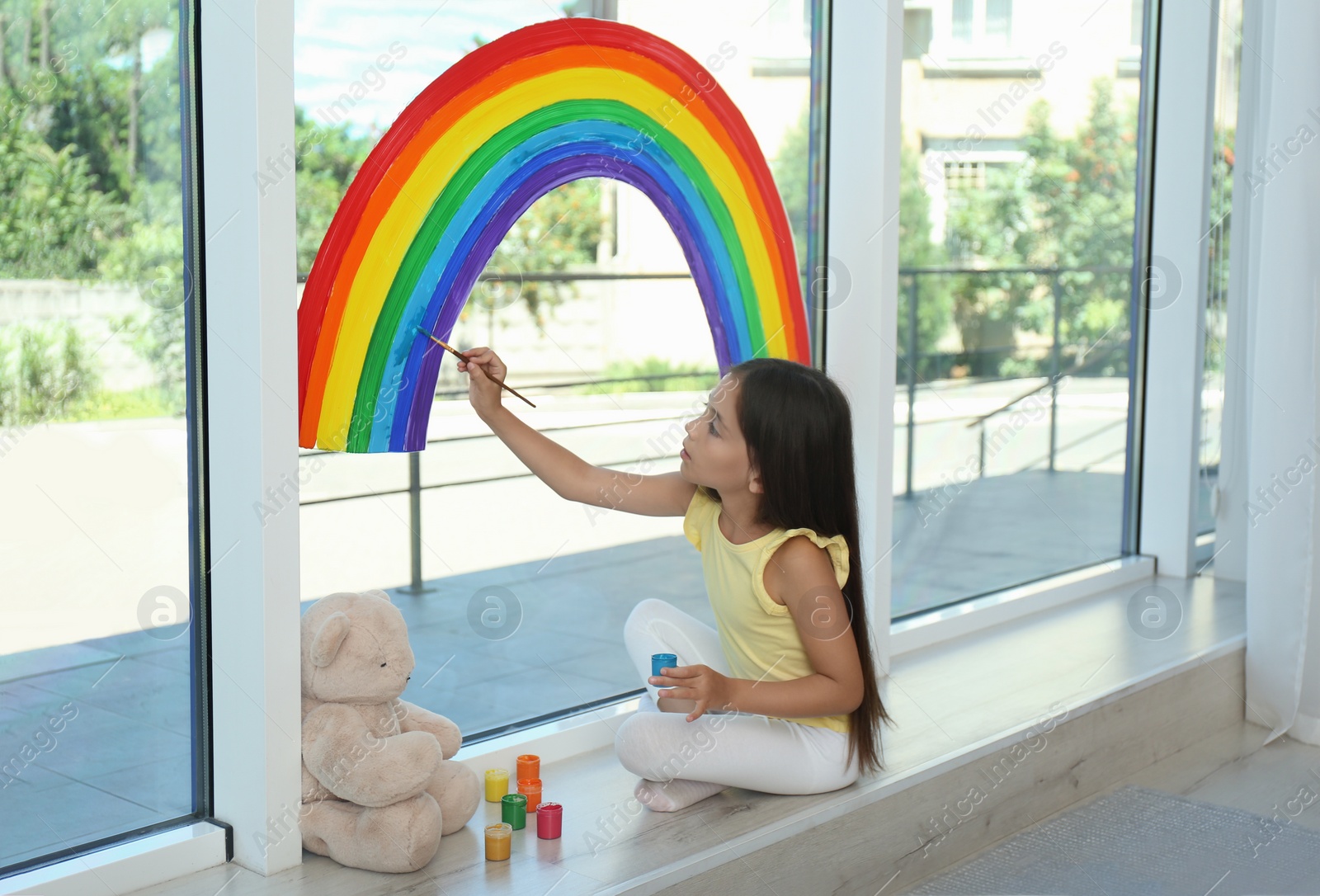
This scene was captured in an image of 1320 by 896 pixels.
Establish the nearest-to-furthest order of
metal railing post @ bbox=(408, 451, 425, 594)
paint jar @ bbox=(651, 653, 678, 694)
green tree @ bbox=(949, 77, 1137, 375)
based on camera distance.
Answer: paint jar @ bbox=(651, 653, 678, 694)
metal railing post @ bbox=(408, 451, 425, 594)
green tree @ bbox=(949, 77, 1137, 375)

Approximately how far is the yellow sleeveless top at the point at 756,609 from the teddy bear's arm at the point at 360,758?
485 millimetres

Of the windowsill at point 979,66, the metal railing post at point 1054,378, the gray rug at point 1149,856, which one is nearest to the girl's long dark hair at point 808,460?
the gray rug at point 1149,856

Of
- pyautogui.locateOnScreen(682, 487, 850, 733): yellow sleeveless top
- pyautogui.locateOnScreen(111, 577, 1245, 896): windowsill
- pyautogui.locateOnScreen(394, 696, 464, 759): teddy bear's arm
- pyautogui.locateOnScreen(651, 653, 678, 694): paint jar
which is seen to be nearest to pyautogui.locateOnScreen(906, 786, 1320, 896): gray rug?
pyautogui.locateOnScreen(111, 577, 1245, 896): windowsill

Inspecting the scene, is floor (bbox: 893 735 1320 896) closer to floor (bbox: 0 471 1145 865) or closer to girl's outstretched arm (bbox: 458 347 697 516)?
floor (bbox: 0 471 1145 865)

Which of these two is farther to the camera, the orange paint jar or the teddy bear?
the orange paint jar

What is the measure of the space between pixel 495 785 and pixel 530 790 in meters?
0.05

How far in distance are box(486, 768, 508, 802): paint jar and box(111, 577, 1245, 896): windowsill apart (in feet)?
0.04

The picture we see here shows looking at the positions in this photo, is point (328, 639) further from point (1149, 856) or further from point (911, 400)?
point (911, 400)

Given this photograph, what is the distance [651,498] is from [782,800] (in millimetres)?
467

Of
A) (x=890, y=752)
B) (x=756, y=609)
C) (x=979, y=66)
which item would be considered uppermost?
(x=979, y=66)

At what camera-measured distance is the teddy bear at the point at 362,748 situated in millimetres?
1452

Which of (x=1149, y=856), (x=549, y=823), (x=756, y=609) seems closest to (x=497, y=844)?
(x=549, y=823)

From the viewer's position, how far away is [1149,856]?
1.91m

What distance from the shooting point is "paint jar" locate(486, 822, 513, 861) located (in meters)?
1.51
